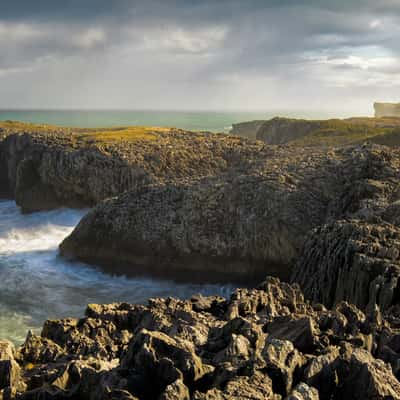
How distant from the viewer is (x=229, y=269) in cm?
3328

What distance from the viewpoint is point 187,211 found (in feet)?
121

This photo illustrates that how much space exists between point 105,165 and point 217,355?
43264mm

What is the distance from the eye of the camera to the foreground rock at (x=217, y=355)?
1072 cm

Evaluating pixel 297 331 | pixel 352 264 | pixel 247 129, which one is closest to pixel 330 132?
pixel 352 264

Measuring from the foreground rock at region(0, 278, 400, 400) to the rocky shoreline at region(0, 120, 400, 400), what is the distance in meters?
0.04

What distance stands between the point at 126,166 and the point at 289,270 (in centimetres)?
2681

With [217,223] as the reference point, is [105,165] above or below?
above

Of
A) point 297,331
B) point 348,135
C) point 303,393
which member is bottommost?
point 297,331

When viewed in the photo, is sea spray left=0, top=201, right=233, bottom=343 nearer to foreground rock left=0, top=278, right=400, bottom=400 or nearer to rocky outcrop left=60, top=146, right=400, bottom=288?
rocky outcrop left=60, top=146, right=400, bottom=288

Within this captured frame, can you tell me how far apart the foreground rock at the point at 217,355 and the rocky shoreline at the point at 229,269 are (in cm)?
4

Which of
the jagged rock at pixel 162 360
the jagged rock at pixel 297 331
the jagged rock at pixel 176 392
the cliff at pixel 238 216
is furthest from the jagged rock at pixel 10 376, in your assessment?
the cliff at pixel 238 216

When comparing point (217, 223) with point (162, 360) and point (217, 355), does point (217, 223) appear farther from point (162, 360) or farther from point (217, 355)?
point (162, 360)

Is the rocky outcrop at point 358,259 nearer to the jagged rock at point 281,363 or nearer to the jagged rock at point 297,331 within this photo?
the jagged rock at point 297,331

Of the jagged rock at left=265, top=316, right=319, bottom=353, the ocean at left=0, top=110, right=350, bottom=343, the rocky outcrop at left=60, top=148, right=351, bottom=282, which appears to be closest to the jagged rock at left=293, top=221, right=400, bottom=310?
the jagged rock at left=265, top=316, right=319, bottom=353
